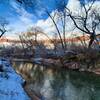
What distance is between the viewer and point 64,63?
44.7 meters

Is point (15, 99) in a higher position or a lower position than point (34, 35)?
lower

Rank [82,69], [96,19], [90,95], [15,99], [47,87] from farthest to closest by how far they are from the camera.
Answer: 1. [96,19]
2. [82,69]
3. [47,87]
4. [90,95]
5. [15,99]

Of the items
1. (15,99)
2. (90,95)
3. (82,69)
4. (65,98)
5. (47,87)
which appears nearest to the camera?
(15,99)

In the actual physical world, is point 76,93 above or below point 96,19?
below

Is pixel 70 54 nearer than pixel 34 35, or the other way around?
pixel 70 54

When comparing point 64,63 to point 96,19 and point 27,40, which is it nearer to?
point 96,19

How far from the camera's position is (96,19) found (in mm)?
44562

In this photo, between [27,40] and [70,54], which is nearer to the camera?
[70,54]

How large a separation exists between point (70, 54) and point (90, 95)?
95.6 feet

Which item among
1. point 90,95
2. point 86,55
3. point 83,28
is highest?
point 83,28

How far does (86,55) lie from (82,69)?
4.33 m

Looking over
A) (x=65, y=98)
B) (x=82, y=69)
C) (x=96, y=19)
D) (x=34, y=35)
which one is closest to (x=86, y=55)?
(x=82, y=69)

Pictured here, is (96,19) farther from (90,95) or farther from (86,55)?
(90,95)

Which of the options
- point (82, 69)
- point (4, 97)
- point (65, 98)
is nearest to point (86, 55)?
point (82, 69)
